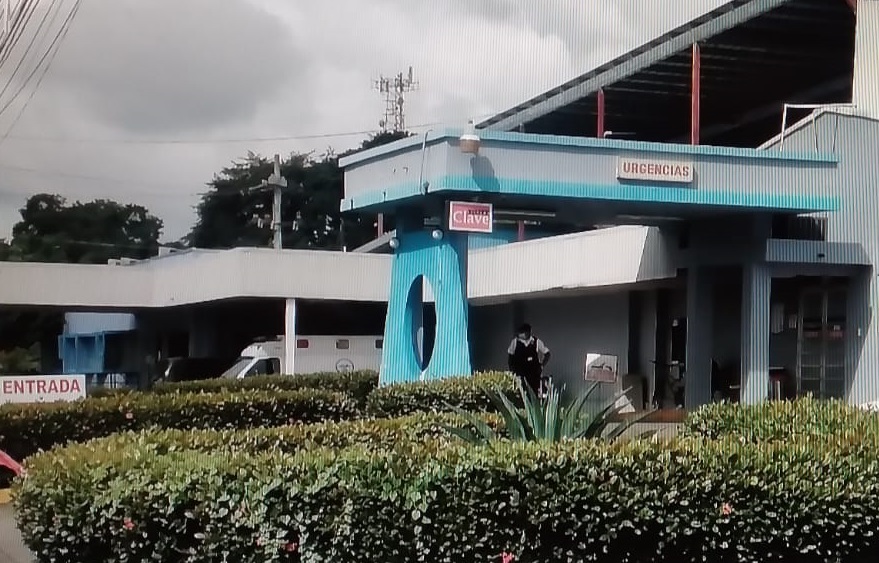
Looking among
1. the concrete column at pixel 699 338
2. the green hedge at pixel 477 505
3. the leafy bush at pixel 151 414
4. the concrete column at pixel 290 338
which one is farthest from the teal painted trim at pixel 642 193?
the concrete column at pixel 290 338

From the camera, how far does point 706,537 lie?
6578 mm

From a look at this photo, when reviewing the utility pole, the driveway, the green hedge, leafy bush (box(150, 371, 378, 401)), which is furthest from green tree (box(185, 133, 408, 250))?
the green hedge

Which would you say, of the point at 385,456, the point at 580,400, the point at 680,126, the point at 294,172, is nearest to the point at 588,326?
the point at 680,126

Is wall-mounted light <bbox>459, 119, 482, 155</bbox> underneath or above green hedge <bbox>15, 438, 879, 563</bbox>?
above

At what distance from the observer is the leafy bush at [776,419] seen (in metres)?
8.93

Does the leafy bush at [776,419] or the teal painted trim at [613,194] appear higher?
the teal painted trim at [613,194]

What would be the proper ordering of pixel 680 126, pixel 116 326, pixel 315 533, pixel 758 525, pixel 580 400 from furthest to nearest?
pixel 116 326, pixel 680 126, pixel 580 400, pixel 758 525, pixel 315 533

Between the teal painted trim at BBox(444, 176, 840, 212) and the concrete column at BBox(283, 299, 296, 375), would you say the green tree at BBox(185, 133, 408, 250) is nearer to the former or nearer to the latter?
the concrete column at BBox(283, 299, 296, 375)

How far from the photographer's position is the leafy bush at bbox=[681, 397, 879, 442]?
893cm

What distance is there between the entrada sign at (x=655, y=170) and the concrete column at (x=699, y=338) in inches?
124

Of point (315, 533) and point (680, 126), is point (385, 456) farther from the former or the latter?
point (680, 126)

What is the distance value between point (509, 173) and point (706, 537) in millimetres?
11868

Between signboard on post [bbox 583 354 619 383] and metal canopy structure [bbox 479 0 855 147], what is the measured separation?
5497 mm

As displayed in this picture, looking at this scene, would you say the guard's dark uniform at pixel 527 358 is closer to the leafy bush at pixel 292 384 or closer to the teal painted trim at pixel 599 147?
the leafy bush at pixel 292 384
